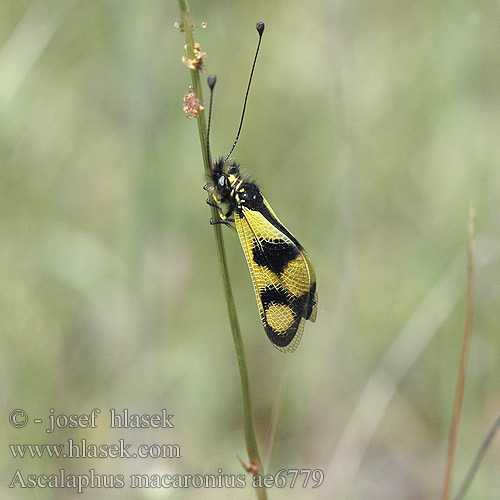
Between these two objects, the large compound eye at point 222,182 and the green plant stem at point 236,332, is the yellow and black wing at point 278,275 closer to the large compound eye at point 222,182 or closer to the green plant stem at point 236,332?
the large compound eye at point 222,182

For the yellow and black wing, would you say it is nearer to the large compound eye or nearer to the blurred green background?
the large compound eye

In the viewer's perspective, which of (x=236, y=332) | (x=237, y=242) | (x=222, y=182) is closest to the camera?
(x=236, y=332)

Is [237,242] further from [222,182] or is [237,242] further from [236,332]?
[236,332]

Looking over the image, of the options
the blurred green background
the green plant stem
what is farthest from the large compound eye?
the blurred green background

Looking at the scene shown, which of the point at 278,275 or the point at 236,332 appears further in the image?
the point at 278,275

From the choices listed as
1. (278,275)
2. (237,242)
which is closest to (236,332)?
(278,275)

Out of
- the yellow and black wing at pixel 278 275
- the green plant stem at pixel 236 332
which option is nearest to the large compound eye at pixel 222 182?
the yellow and black wing at pixel 278 275

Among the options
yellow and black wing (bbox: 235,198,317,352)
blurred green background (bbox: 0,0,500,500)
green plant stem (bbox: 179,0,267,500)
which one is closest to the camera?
green plant stem (bbox: 179,0,267,500)
